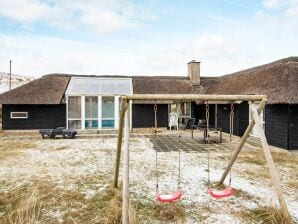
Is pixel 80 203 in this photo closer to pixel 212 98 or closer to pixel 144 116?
pixel 212 98

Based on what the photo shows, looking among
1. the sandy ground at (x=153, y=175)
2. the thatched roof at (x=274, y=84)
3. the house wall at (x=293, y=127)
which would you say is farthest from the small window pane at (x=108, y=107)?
the house wall at (x=293, y=127)

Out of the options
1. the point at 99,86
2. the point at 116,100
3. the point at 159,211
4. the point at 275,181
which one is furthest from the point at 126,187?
the point at 99,86

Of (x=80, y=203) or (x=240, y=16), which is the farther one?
(x=240, y=16)

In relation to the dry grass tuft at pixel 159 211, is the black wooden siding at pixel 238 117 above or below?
above

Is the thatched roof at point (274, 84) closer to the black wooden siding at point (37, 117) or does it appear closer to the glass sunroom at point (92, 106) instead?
the glass sunroom at point (92, 106)

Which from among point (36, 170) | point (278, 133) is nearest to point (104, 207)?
point (36, 170)

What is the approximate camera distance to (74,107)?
57.2ft

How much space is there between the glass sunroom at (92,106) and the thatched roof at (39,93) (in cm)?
81

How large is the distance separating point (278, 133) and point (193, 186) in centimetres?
711

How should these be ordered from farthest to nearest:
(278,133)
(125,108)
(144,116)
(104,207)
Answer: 1. (144,116)
2. (278,133)
3. (104,207)
4. (125,108)

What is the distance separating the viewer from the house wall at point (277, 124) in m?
11.2

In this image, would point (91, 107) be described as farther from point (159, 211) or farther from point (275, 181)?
point (275, 181)

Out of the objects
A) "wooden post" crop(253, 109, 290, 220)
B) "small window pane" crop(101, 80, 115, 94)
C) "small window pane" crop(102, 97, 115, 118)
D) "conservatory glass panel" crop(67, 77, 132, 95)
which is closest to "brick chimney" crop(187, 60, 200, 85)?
"conservatory glass panel" crop(67, 77, 132, 95)

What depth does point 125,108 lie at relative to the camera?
454 centimetres
